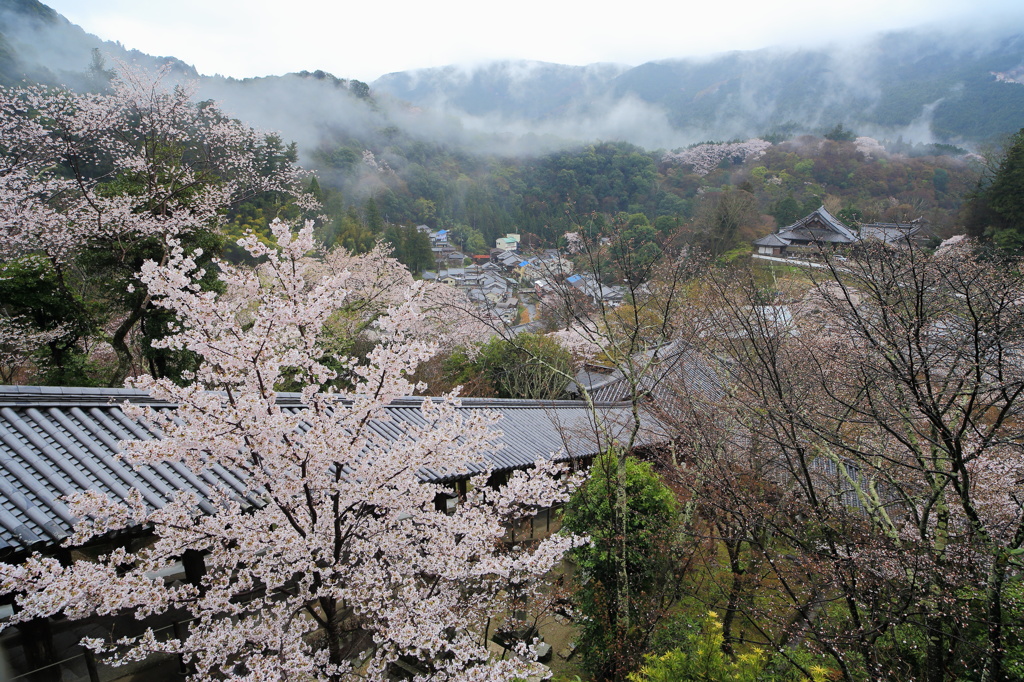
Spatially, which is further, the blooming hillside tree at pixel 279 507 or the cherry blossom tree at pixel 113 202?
the cherry blossom tree at pixel 113 202

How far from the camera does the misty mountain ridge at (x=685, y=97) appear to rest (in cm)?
5164

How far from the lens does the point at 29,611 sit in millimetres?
3178

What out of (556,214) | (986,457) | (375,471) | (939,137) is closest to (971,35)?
(939,137)

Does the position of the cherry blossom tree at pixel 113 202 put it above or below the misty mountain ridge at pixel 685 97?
below

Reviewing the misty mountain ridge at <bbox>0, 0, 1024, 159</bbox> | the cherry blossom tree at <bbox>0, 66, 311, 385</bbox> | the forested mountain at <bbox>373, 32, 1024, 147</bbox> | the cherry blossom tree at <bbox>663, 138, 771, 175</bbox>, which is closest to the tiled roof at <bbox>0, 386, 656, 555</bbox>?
the cherry blossom tree at <bbox>0, 66, 311, 385</bbox>

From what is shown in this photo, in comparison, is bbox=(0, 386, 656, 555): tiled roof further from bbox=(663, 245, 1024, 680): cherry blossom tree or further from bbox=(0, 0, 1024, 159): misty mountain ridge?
bbox=(0, 0, 1024, 159): misty mountain ridge

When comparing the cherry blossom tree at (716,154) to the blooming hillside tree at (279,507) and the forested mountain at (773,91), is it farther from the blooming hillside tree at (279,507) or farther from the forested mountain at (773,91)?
the blooming hillside tree at (279,507)

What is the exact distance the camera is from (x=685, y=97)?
134m

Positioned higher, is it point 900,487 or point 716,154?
point 716,154

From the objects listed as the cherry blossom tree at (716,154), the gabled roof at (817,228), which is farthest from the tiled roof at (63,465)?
the cherry blossom tree at (716,154)

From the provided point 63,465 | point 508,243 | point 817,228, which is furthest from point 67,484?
point 508,243

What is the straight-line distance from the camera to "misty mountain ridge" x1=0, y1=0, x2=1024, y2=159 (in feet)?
169

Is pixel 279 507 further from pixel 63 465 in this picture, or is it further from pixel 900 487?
pixel 900 487

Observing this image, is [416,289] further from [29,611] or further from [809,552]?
[809,552]
